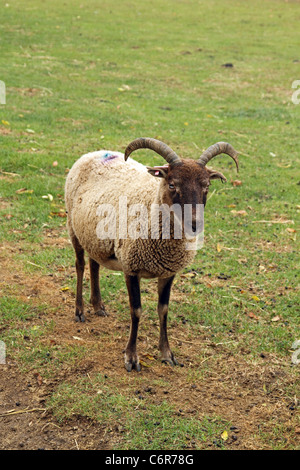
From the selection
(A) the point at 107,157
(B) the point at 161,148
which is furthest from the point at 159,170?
(A) the point at 107,157

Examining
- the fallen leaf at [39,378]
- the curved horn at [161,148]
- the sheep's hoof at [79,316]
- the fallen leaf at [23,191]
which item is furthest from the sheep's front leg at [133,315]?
the fallen leaf at [23,191]

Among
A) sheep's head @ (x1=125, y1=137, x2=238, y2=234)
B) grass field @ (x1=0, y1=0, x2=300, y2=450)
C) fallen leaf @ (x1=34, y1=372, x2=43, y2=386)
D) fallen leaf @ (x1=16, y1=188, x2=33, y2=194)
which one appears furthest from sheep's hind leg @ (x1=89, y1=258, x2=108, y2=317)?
fallen leaf @ (x1=16, y1=188, x2=33, y2=194)

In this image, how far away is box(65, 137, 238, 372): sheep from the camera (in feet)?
17.8

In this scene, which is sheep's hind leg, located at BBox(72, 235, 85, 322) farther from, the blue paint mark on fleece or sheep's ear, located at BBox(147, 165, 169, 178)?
sheep's ear, located at BBox(147, 165, 169, 178)

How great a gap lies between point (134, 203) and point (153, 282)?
94.0 inches

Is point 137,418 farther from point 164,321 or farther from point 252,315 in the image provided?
point 252,315

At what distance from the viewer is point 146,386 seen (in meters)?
5.71

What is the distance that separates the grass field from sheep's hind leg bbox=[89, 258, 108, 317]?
0.14 metres

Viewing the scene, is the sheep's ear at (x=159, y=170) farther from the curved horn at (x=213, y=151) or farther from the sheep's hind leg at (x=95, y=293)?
the sheep's hind leg at (x=95, y=293)

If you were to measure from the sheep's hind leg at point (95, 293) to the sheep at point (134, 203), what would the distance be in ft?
0.04

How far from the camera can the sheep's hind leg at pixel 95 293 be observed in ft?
23.2

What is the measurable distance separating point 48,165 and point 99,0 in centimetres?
2312
